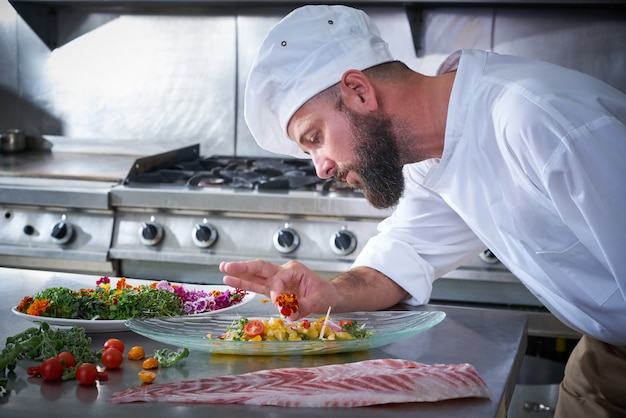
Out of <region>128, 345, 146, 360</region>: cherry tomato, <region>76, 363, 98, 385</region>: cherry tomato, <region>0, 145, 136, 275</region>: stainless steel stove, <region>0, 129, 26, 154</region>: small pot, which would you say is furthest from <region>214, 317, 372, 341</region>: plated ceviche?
<region>0, 129, 26, 154</region>: small pot

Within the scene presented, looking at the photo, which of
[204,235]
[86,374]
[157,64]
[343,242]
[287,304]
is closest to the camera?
[86,374]

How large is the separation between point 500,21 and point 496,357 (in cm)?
243

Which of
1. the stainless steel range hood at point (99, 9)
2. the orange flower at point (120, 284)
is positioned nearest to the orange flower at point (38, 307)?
the orange flower at point (120, 284)

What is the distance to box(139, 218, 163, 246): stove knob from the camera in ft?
10.8

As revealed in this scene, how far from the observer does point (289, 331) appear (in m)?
1.67

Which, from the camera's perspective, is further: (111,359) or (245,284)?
(245,284)

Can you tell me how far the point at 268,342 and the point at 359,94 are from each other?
617 millimetres

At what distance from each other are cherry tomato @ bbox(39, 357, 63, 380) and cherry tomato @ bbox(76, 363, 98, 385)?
0.03m

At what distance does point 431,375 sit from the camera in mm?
1453

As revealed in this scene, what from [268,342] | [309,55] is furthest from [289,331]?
[309,55]

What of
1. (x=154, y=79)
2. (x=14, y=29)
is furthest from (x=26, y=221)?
(x=14, y=29)

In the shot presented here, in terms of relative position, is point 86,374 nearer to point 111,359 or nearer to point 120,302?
point 111,359

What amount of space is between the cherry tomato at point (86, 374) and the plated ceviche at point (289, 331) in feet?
0.88

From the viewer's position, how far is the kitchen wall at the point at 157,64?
3.87 meters
